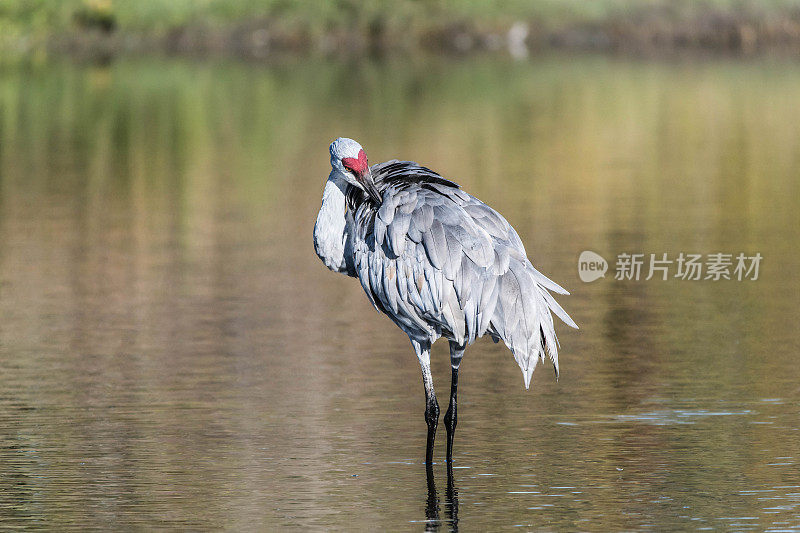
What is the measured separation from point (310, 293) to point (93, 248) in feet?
11.4

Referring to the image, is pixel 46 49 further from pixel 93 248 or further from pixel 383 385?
pixel 383 385

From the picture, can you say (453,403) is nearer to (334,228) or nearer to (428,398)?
(428,398)

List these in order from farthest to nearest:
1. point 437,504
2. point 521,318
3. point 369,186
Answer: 1. point 369,186
2. point 521,318
3. point 437,504

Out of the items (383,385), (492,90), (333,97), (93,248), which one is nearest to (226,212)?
(93,248)

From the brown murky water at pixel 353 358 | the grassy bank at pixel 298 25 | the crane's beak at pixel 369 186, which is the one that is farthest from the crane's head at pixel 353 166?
the grassy bank at pixel 298 25

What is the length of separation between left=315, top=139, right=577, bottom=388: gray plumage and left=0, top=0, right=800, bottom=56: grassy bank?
51225 millimetres

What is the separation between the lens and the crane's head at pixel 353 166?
8.09m

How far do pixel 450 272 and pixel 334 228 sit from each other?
0.97 metres

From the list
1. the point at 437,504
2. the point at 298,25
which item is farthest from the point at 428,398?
the point at 298,25

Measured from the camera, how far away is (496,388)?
972 centimetres

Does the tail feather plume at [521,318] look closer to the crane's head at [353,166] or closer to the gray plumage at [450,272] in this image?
the gray plumage at [450,272]

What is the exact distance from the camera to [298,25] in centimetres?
6159

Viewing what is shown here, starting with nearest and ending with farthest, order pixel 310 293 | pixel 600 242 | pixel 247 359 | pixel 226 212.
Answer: pixel 247 359 → pixel 310 293 → pixel 600 242 → pixel 226 212

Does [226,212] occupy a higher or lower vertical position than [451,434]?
higher
